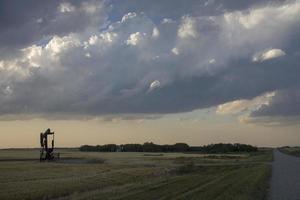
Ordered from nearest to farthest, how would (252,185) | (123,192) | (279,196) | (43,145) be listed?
(279,196) → (123,192) → (252,185) → (43,145)

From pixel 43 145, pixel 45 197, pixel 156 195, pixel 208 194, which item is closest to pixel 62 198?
pixel 45 197

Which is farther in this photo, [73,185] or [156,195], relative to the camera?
[73,185]

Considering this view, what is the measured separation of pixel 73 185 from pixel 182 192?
9.46 metres

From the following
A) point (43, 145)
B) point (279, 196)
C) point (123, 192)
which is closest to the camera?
point (279, 196)

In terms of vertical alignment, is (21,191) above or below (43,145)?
below

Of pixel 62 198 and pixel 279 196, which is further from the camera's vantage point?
pixel 62 198

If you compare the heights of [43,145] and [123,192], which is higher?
[43,145]

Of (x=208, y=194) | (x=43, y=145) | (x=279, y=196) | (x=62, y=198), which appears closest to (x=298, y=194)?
(x=279, y=196)

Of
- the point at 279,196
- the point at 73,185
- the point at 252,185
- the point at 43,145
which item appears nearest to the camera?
the point at 279,196

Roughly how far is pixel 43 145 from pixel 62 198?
29.8 m

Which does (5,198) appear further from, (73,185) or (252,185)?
(252,185)

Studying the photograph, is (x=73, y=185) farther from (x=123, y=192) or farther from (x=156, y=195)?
(x=156, y=195)

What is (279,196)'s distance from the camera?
25.1m

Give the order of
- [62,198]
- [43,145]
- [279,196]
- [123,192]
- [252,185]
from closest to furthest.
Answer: [279,196], [62,198], [123,192], [252,185], [43,145]
